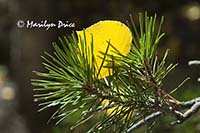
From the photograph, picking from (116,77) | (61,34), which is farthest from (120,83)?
(61,34)

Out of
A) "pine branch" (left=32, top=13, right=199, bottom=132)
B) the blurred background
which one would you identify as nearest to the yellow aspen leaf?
"pine branch" (left=32, top=13, right=199, bottom=132)

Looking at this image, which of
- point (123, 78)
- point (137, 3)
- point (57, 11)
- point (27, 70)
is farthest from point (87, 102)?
point (137, 3)

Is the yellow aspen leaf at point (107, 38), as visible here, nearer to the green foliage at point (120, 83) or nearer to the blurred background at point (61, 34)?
the green foliage at point (120, 83)

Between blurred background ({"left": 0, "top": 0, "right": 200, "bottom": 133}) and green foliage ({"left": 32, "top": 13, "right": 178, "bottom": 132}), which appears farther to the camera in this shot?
blurred background ({"left": 0, "top": 0, "right": 200, "bottom": 133})

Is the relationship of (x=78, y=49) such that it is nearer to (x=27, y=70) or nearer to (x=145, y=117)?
(x=145, y=117)

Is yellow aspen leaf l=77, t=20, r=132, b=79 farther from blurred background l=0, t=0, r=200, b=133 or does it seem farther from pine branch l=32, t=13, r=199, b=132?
blurred background l=0, t=0, r=200, b=133

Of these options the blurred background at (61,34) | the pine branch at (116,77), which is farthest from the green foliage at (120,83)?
the blurred background at (61,34)

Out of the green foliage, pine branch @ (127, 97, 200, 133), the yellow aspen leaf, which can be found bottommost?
pine branch @ (127, 97, 200, 133)

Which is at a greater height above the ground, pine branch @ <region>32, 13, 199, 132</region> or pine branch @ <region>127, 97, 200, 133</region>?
pine branch @ <region>32, 13, 199, 132</region>

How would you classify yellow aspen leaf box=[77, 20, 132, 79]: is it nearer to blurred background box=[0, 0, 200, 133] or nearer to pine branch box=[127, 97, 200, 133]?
pine branch box=[127, 97, 200, 133]
